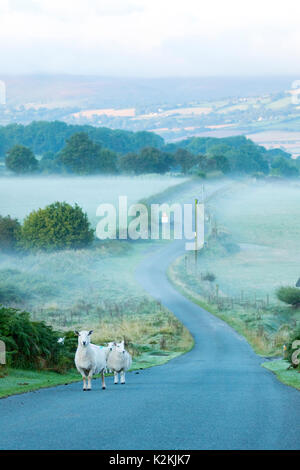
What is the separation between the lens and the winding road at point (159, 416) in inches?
528

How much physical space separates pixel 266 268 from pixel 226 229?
Answer: 31280 mm

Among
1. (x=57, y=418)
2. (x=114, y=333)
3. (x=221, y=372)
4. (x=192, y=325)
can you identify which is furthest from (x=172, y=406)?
(x=192, y=325)

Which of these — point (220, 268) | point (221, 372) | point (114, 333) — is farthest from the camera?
point (220, 268)

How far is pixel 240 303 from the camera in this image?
89875 mm

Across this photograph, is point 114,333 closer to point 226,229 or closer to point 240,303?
point 240,303

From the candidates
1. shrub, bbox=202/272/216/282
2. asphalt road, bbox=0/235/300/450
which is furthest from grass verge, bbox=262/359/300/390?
shrub, bbox=202/272/216/282

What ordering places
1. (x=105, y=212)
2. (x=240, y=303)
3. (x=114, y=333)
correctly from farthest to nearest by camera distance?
(x=105, y=212) < (x=240, y=303) < (x=114, y=333)

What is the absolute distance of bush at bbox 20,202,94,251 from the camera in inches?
4985

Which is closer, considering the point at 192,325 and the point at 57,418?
the point at 57,418

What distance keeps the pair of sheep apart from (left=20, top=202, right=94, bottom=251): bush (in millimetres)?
103685

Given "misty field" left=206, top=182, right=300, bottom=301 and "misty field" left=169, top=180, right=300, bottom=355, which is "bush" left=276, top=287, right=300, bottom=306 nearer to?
"misty field" left=169, top=180, right=300, bottom=355

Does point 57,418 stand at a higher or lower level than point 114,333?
higher

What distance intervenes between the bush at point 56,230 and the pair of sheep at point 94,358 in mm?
103685

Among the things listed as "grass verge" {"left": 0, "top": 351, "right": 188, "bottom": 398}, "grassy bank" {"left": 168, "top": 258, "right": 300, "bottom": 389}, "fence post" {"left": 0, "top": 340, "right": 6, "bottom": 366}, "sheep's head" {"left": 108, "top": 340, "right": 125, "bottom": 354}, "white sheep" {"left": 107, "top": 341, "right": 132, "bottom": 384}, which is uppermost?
"sheep's head" {"left": 108, "top": 340, "right": 125, "bottom": 354}
